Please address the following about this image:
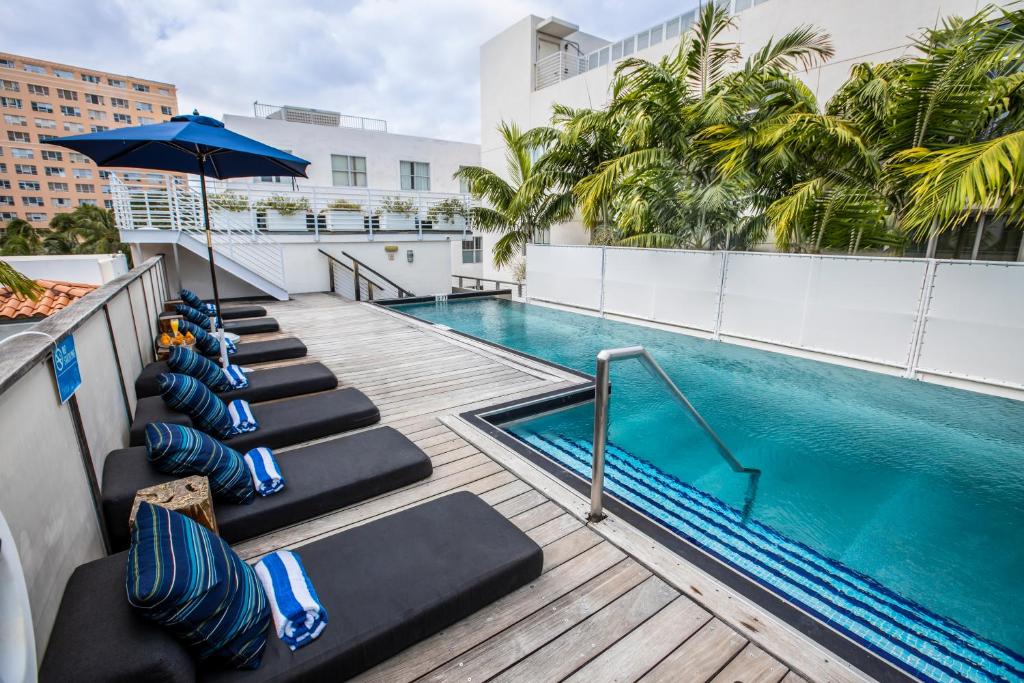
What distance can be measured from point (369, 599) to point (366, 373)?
3.73m

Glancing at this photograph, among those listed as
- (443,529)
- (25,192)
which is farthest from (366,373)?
(25,192)

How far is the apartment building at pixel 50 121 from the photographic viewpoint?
63.2m

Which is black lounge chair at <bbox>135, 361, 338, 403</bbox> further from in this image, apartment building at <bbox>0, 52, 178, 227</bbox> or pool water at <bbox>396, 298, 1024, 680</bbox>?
apartment building at <bbox>0, 52, 178, 227</bbox>

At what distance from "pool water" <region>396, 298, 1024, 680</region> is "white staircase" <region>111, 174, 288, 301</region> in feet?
25.4

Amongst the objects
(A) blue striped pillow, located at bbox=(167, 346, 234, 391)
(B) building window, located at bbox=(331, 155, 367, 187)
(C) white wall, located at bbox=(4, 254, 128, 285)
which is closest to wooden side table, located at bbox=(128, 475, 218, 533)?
(A) blue striped pillow, located at bbox=(167, 346, 234, 391)

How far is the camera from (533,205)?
1142 centimetres

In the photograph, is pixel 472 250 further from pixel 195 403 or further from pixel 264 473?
pixel 264 473

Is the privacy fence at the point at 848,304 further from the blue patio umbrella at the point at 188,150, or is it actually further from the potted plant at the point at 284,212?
the potted plant at the point at 284,212

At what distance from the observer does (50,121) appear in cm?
6638

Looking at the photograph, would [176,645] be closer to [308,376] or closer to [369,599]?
[369,599]

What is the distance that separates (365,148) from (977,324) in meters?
18.1

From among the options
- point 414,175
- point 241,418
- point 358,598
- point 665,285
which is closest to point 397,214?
point 414,175

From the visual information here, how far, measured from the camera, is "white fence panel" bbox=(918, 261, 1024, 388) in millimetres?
5340

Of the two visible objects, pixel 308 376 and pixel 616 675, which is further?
pixel 308 376
